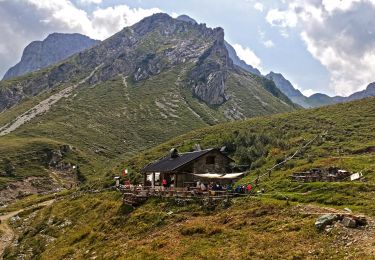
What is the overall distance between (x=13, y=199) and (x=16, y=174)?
21810 millimetres

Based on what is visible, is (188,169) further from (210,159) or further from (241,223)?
(241,223)

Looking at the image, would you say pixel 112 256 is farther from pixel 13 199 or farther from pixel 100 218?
pixel 13 199

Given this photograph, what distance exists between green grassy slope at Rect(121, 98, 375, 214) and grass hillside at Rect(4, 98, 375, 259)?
0.59ft

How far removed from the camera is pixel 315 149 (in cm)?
7262

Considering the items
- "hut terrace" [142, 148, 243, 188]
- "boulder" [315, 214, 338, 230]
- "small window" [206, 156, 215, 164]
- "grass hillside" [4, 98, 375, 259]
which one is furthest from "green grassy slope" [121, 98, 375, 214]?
"small window" [206, 156, 215, 164]

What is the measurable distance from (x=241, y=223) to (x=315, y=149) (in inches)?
1692

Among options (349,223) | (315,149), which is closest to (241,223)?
(349,223)

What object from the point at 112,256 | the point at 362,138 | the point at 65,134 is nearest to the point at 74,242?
the point at 112,256

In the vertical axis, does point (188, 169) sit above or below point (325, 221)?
above

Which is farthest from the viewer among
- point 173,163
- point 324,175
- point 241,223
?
point 173,163

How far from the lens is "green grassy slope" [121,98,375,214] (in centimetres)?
3834

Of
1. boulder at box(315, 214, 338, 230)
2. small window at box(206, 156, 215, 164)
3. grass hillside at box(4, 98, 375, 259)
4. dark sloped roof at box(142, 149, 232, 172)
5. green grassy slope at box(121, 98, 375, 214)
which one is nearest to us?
grass hillside at box(4, 98, 375, 259)

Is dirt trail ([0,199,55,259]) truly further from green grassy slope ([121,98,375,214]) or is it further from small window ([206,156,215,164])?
small window ([206,156,215,164])

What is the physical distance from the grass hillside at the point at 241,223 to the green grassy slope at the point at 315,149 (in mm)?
181
